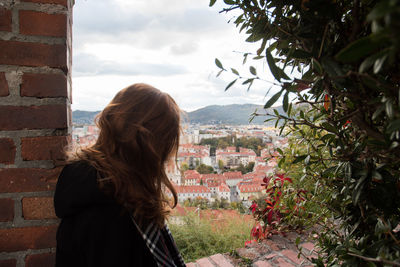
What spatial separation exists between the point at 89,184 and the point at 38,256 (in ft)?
1.49

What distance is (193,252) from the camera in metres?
2.55

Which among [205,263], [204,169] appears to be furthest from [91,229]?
[204,169]

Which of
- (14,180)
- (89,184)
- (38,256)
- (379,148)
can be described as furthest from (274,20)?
(38,256)

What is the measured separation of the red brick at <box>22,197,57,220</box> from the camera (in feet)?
3.28

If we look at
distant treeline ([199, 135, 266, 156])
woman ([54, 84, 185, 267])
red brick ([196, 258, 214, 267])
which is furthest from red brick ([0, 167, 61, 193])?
distant treeline ([199, 135, 266, 156])

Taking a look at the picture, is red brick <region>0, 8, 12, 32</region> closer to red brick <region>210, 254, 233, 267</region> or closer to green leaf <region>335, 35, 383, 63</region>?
green leaf <region>335, 35, 383, 63</region>

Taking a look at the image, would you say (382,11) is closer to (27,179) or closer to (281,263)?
(27,179)

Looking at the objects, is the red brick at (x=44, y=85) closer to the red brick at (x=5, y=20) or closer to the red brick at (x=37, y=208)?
the red brick at (x=5, y=20)

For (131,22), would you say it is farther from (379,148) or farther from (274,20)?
(379,148)

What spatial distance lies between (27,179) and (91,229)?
1.29 ft

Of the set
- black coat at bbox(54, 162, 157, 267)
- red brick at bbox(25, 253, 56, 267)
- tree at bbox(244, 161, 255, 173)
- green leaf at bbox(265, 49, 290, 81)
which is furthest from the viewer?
tree at bbox(244, 161, 255, 173)

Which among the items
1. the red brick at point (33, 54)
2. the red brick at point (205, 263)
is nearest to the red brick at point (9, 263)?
the red brick at point (33, 54)

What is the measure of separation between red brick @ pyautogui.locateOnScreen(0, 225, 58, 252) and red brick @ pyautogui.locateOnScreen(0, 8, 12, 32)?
2.43ft

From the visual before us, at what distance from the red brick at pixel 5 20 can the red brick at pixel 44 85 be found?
17cm
